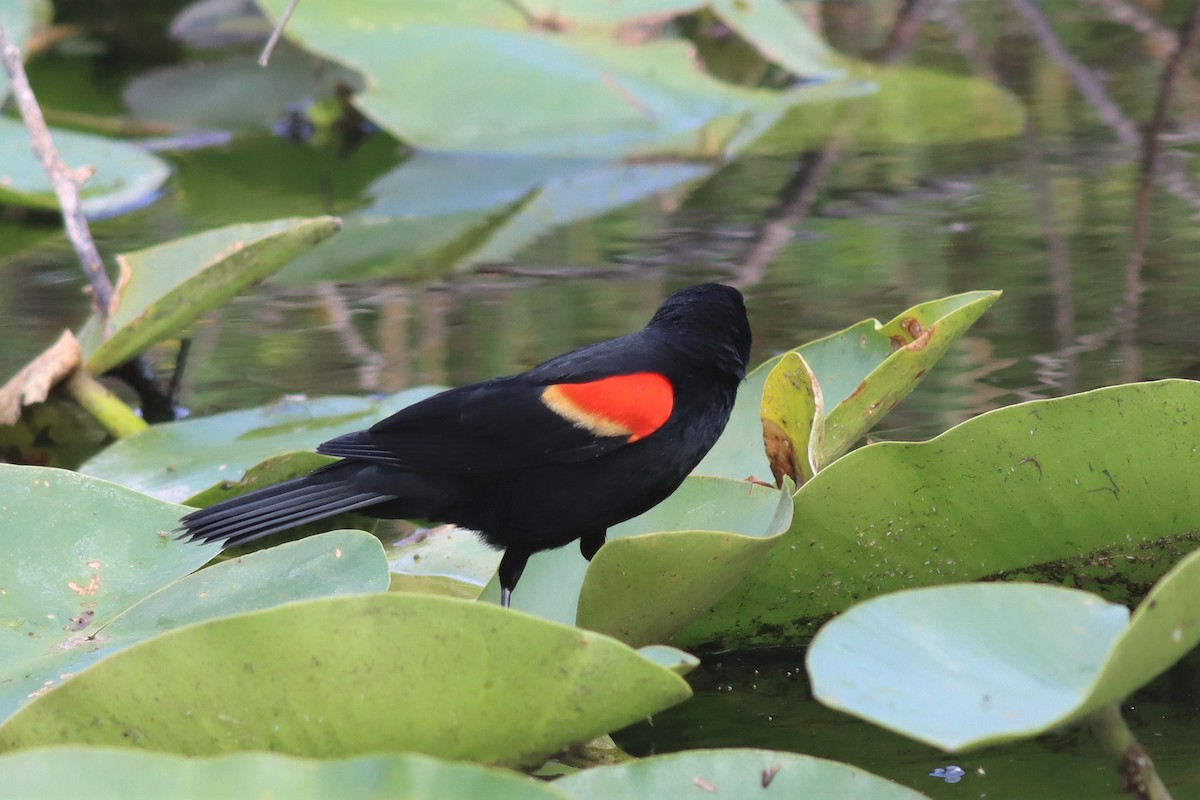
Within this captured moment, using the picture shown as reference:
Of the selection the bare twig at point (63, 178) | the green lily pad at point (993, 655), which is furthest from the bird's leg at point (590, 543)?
the bare twig at point (63, 178)

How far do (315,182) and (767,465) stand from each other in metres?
2.97

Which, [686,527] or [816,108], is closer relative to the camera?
[686,527]

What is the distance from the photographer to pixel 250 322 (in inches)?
137

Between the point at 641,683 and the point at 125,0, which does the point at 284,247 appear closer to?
the point at 641,683

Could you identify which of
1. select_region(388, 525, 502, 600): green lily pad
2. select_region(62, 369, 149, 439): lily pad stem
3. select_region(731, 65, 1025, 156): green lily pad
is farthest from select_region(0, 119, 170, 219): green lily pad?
select_region(388, 525, 502, 600): green lily pad

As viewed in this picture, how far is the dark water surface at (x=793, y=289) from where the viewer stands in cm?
174

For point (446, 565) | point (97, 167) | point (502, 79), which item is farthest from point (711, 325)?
point (97, 167)

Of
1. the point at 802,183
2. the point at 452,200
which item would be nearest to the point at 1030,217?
the point at 802,183

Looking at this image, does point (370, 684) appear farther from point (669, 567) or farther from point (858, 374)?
point (858, 374)

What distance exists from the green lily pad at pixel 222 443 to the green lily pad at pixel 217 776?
3.67 ft

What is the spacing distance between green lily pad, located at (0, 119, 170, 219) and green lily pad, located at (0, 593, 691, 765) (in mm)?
3089

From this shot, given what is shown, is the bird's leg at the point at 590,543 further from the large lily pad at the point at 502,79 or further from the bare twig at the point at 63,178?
the large lily pad at the point at 502,79

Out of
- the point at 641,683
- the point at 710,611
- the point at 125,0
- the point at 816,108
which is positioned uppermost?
the point at 641,683

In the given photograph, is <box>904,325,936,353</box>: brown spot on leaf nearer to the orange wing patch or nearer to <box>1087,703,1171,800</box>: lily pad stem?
the orange wing patch
